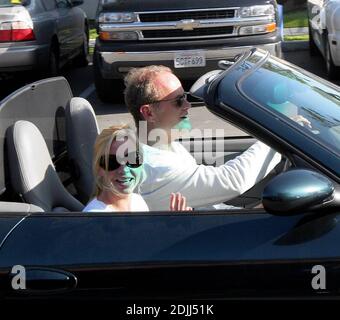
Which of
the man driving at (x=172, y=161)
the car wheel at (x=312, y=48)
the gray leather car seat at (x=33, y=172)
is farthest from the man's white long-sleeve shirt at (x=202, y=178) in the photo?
the car wheel at (x=312, y=48)

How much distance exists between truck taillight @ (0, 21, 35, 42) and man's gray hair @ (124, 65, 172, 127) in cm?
627

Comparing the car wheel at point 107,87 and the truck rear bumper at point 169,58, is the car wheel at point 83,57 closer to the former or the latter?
the car wheel at point 107,87

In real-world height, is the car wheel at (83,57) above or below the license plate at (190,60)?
below

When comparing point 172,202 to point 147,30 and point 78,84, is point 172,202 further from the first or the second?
point 78,84

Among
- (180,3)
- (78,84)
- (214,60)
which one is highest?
(180,3)

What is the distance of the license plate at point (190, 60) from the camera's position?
8.30 m

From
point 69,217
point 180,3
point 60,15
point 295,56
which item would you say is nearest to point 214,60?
point 180,3

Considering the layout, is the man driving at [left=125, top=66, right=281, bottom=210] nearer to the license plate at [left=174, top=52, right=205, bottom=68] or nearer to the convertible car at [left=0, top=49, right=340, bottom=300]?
the convertible car at [left=0, top=49, right=340, bottom=300]

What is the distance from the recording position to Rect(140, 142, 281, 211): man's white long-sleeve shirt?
278 cm

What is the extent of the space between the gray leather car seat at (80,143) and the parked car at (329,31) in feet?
19.3

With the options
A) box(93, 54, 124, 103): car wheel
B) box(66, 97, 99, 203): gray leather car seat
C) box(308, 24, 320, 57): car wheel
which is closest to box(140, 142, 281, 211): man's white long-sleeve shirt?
box(66, 97, 99, 203): gray leather car seat

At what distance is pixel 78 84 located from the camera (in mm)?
11023

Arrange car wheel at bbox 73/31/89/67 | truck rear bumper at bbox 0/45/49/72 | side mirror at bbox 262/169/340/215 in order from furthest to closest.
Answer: car wheel at bbox 73/31/89/67 → truck rear bumper at bbox 0/45/49/72 → side mirror at bbox 262/169/340/215
